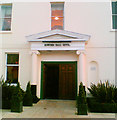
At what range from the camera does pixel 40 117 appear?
7137mm

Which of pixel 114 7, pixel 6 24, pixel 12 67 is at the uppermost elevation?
pixel 114 7

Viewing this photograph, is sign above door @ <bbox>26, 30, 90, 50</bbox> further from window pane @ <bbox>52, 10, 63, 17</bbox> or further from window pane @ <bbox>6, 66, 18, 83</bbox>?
window pane @ <bbox>6, 66, 18, 83</bbox>

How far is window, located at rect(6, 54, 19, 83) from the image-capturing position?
11930mm

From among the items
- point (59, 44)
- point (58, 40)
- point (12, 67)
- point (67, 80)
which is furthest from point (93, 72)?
point (12, 67)

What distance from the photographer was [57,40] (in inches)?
417

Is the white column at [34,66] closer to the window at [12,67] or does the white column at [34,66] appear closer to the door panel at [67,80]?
the window at [12,67]

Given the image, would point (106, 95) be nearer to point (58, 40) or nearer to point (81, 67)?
point (81, 67)

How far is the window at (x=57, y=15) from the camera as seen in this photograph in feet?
39.4

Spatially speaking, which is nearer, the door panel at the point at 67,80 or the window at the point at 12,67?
the window at the point at 12,67

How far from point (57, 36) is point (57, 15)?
2.22m

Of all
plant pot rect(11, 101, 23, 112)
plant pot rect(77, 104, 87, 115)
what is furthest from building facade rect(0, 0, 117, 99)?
plant pot rect(77, 104, 87, 115)

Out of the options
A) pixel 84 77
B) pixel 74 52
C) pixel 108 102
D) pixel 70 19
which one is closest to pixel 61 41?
pixel 74 52

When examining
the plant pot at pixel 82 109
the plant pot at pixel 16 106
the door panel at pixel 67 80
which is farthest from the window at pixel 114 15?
the plant pot at pixel 16 106

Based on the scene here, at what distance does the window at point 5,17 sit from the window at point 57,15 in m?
3.41
